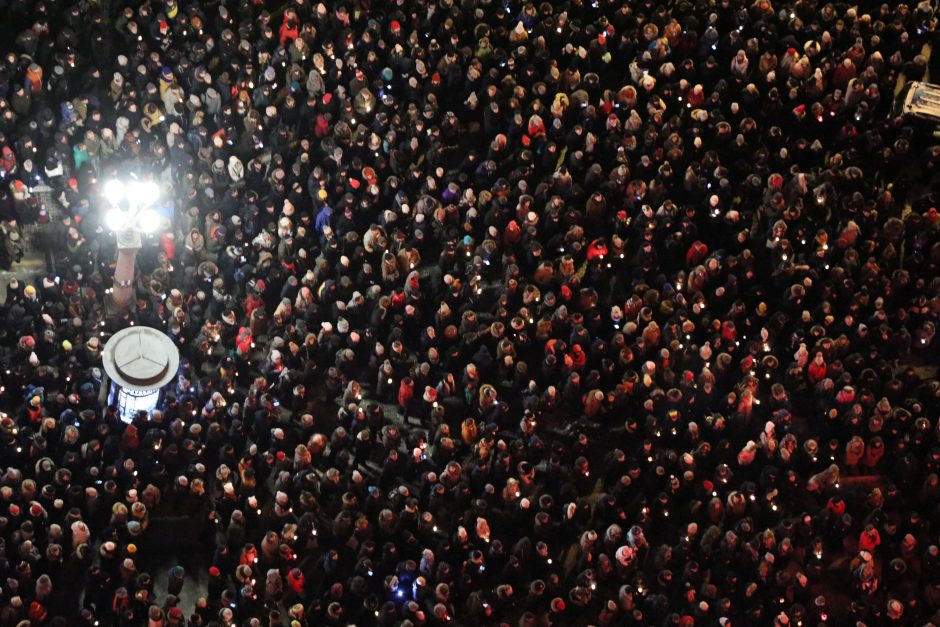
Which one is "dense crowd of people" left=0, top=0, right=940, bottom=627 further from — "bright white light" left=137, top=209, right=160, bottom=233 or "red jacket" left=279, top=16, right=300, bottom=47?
"bright white light" left=137, top=209, right=160, bottom=233

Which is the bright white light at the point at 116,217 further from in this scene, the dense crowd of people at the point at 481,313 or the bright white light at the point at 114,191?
the dense crowd of people at the point at 481,313

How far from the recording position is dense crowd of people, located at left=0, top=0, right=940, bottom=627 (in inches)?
944

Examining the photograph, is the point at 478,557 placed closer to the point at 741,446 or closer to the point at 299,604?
the point at 299,604

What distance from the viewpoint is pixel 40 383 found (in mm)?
25062

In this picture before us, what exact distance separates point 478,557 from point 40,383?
7.65 meters

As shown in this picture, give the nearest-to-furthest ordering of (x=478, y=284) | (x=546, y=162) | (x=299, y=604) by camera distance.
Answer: (x=299, y=604) → (x=478, y=284) → (x=546, y=162)

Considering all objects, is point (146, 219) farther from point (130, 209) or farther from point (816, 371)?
point (816, 371)

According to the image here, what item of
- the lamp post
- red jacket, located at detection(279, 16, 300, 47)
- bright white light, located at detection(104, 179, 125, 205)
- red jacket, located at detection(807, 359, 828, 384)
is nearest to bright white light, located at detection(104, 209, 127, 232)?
the lamp post

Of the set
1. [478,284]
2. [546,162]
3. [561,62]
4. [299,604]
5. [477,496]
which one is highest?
[561,62]

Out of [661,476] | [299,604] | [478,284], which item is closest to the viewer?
[299,604]

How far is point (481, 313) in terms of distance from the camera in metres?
27.5

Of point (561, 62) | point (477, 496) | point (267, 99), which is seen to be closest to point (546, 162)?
point (561, 62)

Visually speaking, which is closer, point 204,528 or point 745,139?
point 204,528

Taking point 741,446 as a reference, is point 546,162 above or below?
above
